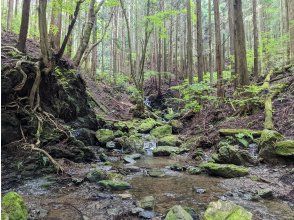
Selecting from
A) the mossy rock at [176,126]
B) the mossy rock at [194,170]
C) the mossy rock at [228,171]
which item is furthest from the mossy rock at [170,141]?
the mossy rock at [228,171]

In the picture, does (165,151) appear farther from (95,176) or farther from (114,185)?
(114,185)

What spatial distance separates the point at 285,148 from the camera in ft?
24.4

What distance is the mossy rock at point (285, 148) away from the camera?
7297mm

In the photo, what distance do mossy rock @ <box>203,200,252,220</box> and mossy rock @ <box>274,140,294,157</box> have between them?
3664 millimetres

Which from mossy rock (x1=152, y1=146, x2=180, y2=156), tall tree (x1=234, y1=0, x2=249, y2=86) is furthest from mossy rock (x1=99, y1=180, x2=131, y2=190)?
tall tree (x1=234, y1=0, x2=249, y2=86)

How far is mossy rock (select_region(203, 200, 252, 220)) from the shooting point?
3996 mm

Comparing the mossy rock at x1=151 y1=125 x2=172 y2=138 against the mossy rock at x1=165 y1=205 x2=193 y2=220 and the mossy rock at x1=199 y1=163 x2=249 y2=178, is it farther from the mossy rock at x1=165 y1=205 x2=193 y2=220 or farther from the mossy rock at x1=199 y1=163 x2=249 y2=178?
the mossy rock at x1=165 y1=205 x2=193 y2=220

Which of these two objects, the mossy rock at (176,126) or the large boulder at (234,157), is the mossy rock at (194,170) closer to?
the large boulder at (234,157)

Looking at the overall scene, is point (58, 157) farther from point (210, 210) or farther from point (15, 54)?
point (210, 210)

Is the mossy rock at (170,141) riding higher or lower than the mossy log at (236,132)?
lower

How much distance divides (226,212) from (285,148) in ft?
13.1

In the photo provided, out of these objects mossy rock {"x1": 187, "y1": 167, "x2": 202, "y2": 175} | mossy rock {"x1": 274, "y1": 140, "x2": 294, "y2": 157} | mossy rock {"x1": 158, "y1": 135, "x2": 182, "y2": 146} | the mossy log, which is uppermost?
the mossy log

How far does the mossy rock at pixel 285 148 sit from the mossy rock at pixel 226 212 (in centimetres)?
366

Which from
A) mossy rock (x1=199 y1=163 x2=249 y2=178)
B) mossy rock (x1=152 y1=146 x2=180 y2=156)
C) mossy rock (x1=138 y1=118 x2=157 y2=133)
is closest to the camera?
mossy rock (x1=199 y1=163 x2=249 y2=178)
